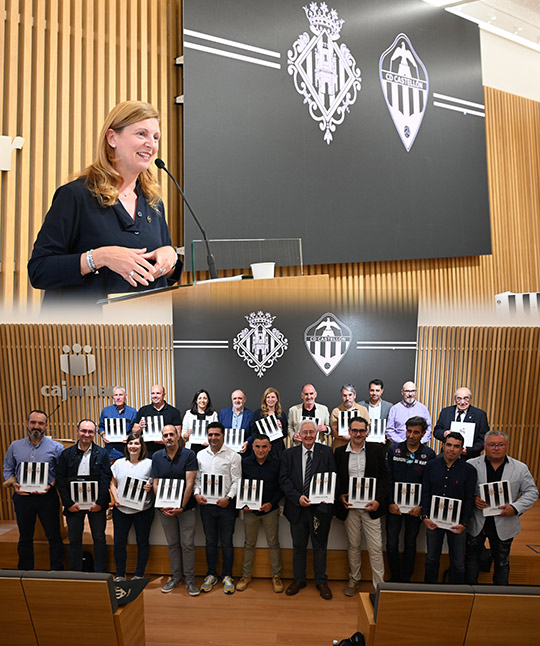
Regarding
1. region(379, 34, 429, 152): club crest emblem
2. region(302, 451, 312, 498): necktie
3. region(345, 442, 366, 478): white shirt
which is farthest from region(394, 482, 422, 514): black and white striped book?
region(379, 34, 429, 152): club crest emblem

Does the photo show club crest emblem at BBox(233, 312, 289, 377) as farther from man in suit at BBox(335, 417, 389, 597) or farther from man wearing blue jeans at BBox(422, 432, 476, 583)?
man wearing blue jeans at BBox(422, 432, 476, 583)

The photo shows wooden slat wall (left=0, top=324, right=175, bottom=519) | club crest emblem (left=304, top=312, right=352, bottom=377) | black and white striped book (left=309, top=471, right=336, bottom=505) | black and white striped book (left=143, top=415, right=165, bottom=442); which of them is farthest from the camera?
wooden slat wall (left=0, top=324, right=175, bottom=519)

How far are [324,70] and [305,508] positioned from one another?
4692mm

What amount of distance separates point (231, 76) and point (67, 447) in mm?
3956

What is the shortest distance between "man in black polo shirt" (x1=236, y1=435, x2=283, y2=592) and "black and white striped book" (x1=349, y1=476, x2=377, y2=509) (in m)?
0.63

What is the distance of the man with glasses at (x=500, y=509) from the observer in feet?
16.4

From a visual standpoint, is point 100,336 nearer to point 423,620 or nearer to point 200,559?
point 200,559

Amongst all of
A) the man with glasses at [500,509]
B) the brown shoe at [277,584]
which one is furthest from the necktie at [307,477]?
the man with glasses at [500,509]

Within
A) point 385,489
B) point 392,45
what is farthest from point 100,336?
point 392,45

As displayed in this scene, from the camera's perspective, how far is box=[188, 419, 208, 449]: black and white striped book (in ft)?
20.6

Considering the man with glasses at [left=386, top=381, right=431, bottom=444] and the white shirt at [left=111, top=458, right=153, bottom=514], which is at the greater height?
the man with glasses at [left=386, top=381, right=431, bottom=444]

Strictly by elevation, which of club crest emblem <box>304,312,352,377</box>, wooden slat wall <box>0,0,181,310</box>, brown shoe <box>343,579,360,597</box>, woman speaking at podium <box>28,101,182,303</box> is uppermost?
wooden slat wall <box>0,0,181,310</box>

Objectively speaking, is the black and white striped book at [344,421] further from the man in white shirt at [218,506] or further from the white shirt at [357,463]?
the man in white shirt at [218,506]

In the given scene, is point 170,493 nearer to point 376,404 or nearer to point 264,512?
point 264,512
